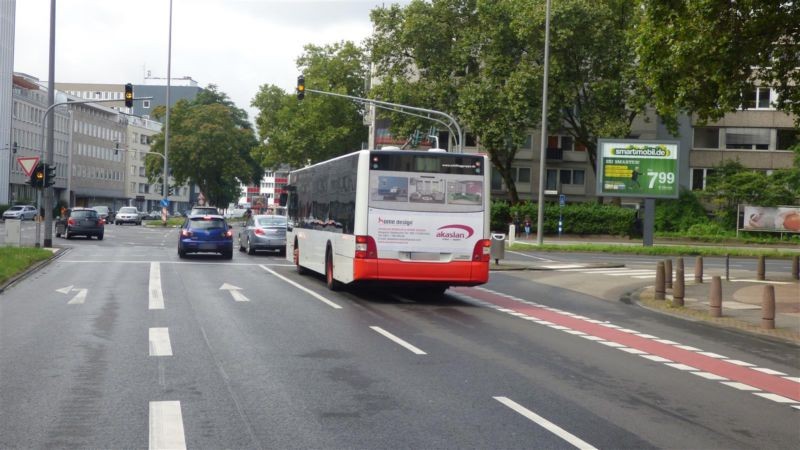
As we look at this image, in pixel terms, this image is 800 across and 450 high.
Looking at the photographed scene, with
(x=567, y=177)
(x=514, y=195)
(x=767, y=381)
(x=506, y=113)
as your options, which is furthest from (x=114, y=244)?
(x=567, y=177)

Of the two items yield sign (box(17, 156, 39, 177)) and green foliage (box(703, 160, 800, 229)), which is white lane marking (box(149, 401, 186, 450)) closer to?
yield sign (box(17, 156, 39, 177))

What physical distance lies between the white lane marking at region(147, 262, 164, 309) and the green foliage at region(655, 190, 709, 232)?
147ft

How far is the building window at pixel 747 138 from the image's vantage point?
234ft

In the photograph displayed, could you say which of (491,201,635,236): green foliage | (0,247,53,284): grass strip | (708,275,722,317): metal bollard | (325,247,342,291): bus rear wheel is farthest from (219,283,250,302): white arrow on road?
(491,201,635,236): green foliage

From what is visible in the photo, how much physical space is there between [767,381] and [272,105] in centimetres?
8968

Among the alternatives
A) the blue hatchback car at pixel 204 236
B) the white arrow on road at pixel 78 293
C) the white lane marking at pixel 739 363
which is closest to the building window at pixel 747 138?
Answer: the blue hatchback car at pixel 204 236

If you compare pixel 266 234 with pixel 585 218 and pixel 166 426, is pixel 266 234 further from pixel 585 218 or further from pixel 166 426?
pixel 585 218

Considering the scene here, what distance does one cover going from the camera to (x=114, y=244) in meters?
43.2

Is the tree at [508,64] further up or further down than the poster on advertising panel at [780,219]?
further up

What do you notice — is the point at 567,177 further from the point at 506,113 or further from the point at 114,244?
the point at 114,244

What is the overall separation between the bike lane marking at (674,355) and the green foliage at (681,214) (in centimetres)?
4748

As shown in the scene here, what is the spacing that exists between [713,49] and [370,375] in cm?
1360

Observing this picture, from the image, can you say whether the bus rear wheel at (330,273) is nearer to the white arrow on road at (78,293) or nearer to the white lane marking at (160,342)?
the white arrow on road at (78,293)

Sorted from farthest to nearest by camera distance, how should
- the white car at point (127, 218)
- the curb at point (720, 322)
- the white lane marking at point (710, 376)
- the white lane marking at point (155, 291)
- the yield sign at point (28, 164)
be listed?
the white car at point (127, 218), the yield sign at point (28, 164), the white lane marking at point (155, 291), the curb at point (720, 322), the white lane marking at point (710, 376)
